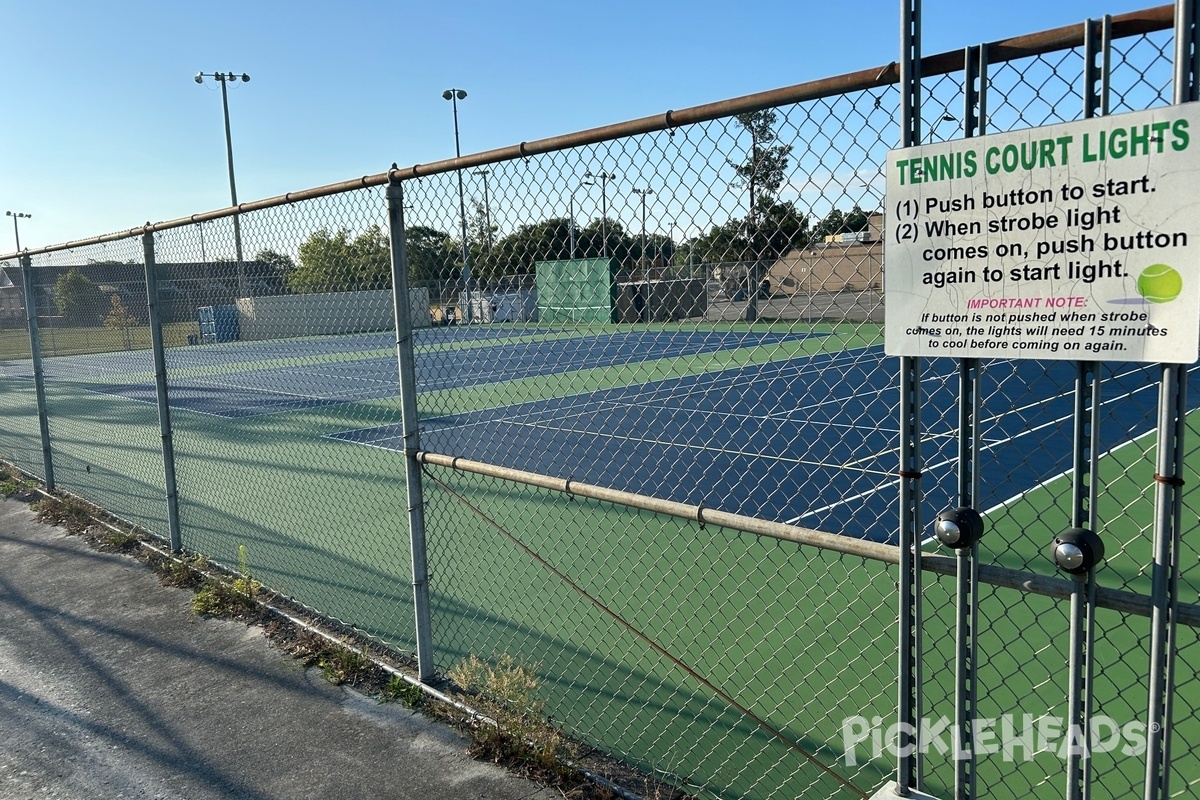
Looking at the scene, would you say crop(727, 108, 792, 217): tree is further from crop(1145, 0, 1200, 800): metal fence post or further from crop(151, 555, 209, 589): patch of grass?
crop(151, 555, 209, 589): patch of grass

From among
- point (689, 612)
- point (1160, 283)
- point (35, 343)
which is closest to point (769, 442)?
point (689, 612)

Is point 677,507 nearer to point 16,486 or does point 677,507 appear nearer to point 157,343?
point 157,343

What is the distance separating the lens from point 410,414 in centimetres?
461

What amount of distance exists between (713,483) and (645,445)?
2.44 meters

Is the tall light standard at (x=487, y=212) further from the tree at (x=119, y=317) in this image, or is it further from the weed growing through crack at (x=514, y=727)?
the tree at (x=119, y=317)

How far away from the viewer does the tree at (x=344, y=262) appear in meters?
5.54

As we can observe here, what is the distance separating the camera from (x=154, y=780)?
3949 millimetres

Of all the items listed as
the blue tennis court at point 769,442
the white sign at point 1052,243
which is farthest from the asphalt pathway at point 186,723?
the blue tennis court at point 769,442

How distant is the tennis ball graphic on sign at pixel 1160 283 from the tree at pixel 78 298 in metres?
9.73

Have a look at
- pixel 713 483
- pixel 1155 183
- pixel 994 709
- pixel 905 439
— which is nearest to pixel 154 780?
pixel 905 439

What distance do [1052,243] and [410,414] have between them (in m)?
3.24

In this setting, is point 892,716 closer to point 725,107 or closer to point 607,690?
point 607,690

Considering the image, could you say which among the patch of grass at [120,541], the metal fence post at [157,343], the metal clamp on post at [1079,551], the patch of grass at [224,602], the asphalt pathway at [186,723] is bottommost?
the asphalt pathway at [186,723]

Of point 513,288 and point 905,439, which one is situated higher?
point 513,288
